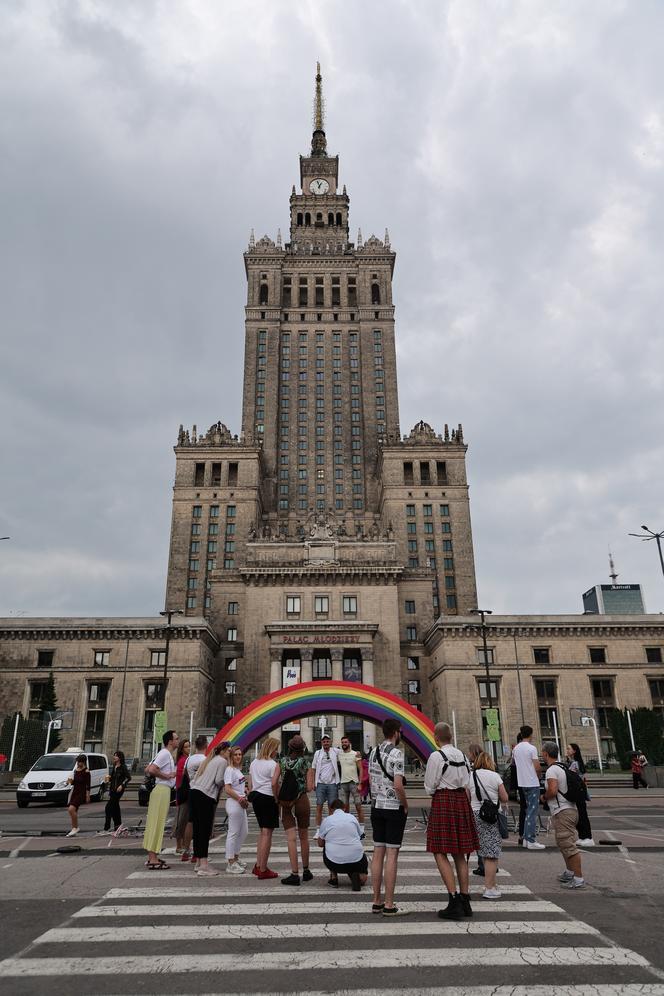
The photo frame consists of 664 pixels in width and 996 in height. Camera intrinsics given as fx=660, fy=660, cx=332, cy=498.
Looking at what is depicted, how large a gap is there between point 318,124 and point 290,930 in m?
158

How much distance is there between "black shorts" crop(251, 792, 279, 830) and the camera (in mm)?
10328

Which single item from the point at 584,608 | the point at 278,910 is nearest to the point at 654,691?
the point at 278,910

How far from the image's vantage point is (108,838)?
50.4ft

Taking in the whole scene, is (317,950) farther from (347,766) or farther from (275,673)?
(275,673)

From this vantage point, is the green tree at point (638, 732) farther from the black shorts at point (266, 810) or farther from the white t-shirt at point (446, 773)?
the white t-shirt at point (446, 773)

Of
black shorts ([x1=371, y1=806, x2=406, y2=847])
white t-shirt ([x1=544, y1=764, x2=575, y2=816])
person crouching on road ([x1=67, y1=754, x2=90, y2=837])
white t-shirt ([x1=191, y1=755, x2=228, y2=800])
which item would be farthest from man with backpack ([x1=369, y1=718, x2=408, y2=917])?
person crouching on road ([x1=67, y1=754, x2=90, y2=837])

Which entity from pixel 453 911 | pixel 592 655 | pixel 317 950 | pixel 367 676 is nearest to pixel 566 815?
pixel 453 911

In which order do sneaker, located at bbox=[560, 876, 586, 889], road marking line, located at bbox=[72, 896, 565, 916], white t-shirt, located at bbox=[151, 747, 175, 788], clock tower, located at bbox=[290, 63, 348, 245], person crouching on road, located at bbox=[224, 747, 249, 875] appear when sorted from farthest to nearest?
clock tower, located at bbox=[290, 63, 348, 245] < white t-shirt, located at bbox=[151, 747, 175, 788] < person crouching on road, located at bbox=[224, 747, 249, 875] < sneaker, located at bbox=[560, 876, 586, 889] < road marking line, located at bbox=[72, 896, 565, 916]

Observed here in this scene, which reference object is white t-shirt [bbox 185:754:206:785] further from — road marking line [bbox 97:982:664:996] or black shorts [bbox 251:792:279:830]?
road marking line [bbox 97:982:664:996]

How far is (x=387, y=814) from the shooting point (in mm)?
8367

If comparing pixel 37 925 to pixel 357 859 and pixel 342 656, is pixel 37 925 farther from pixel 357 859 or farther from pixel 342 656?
pixel 342 656

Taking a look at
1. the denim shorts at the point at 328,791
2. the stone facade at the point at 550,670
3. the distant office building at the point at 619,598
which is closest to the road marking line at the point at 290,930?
the denim shorts at the point at 328,791

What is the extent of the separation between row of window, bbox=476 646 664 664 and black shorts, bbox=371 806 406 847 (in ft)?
173

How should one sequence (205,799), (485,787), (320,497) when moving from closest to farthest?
(485,787) → (205,799) → (320,497)
